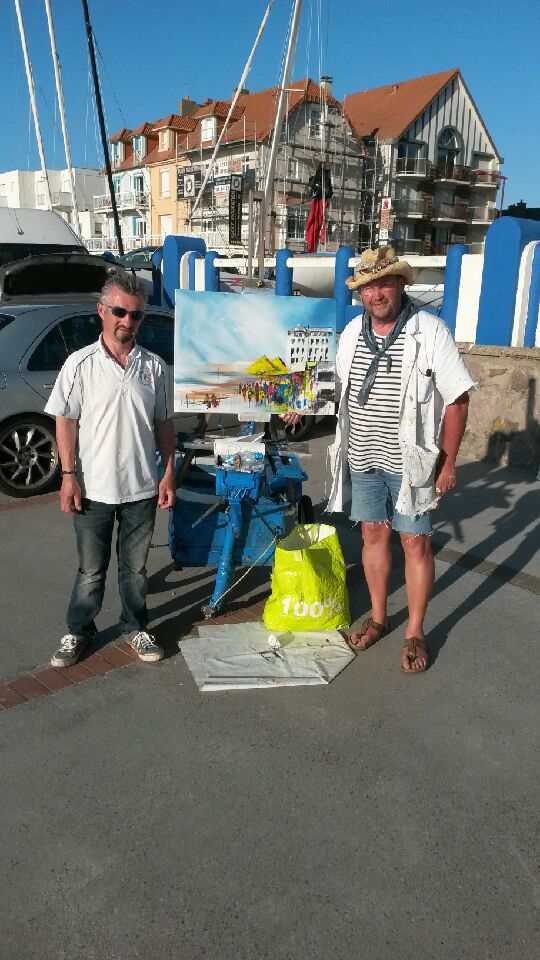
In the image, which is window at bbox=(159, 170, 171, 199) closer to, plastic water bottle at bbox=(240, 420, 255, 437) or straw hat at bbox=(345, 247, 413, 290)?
plastic water bottle at bbox=(240, 420, 255, 437)

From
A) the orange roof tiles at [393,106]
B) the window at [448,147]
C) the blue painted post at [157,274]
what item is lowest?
the blue painted post at [157,274]

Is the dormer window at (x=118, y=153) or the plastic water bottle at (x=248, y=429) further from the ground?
the dormer window at (x=118, y=153)

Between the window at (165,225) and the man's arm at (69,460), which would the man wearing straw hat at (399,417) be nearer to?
the man's arm at (69,460)

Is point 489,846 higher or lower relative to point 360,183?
lower

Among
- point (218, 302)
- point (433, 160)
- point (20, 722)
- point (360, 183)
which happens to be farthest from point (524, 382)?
point (433, 160)

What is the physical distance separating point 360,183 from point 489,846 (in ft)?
161

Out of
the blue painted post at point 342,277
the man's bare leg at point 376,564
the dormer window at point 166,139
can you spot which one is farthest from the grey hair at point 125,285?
the dormer window at point 166,139

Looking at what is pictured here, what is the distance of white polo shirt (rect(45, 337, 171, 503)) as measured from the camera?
340cm

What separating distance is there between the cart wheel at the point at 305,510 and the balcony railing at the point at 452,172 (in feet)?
162

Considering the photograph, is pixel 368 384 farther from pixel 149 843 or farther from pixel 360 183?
pixel 360 183

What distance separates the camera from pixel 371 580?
3975mm

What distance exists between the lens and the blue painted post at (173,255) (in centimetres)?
1216

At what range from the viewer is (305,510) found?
15.5 feet

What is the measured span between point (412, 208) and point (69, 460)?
162 ft
